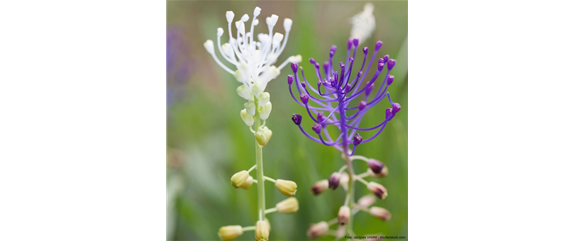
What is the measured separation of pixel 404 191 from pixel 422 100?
181 mm

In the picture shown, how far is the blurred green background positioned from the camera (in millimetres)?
940

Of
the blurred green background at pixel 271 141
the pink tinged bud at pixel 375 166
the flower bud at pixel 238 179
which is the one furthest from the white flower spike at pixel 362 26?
the flower bud at pixel 238 179

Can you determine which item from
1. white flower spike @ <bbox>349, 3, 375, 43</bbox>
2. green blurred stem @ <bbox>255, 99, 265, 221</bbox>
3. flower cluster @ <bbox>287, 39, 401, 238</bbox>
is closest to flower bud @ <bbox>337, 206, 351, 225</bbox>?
flower cluster @ <bbox>287, 39, 401, 238</bbox>

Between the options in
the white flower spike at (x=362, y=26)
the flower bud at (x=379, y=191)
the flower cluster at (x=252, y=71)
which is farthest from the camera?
the white flower spike at (x=362, y=26)

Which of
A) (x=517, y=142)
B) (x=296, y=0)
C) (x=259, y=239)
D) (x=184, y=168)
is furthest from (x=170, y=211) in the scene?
(x=517, y=142)

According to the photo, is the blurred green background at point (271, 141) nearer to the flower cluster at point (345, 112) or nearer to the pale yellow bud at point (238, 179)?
the flower cluster at point (345, 112)

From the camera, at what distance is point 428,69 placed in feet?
2.78

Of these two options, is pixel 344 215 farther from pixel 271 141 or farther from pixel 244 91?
pixel 271 141

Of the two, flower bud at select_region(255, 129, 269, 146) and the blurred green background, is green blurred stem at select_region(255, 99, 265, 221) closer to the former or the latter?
flower bud at select_region(255, 129, 269, 146)

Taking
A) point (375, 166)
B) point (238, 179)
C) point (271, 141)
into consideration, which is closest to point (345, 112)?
point (375, 166)

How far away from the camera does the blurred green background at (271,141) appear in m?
0.94

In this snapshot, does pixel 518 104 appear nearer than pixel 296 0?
Yes

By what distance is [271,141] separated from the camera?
3.39ft

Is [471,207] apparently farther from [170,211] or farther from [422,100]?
[170,211]
